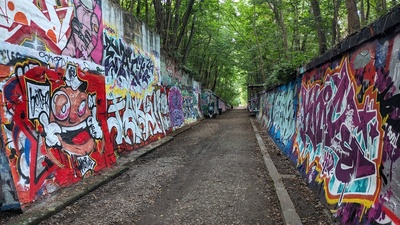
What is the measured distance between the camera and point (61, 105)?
5648 mm

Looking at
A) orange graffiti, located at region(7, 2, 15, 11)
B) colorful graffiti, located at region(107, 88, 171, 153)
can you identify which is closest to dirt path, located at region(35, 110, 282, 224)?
colorful graffiti, located at region(107, 88, 171, 153)

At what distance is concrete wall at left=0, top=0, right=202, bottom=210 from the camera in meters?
4.39

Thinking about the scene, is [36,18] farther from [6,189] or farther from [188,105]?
[188,105]

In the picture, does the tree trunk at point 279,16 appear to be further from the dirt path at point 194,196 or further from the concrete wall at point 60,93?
the dirt path at point 194,196

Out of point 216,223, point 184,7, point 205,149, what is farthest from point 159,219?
point 184,7

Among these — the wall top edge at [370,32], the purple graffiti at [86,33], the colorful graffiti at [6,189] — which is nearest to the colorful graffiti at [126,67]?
the purple graffiti at [86,33]

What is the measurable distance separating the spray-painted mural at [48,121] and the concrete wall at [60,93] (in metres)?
0.02

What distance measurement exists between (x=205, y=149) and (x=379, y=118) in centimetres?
760

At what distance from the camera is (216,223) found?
14.0 ft

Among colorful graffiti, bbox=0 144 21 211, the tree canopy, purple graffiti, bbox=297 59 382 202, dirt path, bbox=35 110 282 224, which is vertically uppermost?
the tree canopy

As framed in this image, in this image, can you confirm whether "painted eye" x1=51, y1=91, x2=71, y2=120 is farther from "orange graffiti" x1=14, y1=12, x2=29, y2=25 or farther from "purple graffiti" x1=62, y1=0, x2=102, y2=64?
"orange graffiti" x1=14, y1=12, x2=29, y2=25

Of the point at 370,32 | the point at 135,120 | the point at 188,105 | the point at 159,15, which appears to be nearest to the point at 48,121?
the point at 135,120

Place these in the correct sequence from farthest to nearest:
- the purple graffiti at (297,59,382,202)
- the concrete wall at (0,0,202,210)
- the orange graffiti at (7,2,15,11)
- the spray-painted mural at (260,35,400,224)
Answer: the orange graffiti at (7,2,15,11)
the concrete wall at (0,0,202,210)
the purple graffiti at (297,59,382,202)
the spray-painted mural at (260,35,400,224)

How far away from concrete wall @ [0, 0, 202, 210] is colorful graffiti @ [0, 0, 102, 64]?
15 mm
